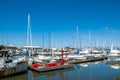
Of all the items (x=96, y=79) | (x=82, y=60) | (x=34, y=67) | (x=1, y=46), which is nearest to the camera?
(x=96, y=79)

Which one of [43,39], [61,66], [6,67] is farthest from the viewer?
[43,39]

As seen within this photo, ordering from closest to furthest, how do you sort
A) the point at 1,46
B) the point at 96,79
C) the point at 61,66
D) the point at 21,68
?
the point at 96,79, the point at 21,68, the point at 61,66, the point at 1,46

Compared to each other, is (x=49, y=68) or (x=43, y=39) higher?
(x=43, y=39)

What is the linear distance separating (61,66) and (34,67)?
6.05m

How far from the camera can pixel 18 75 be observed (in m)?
33.6

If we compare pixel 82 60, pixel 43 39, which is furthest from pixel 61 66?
pixel 43 39

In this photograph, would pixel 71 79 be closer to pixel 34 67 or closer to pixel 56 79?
pixel 56 79

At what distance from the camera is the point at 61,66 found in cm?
4000

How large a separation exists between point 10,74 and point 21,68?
9.53 ft

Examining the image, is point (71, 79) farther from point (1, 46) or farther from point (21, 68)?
point (1, 46)

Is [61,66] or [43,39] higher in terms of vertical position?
[43,39]

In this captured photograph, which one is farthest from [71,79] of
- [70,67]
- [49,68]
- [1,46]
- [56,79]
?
[1,46]

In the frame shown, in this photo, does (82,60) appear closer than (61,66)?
No

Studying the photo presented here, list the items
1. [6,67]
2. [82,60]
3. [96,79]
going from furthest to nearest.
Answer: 1. [82,60]
2. [6,67]
3. [96,79]
